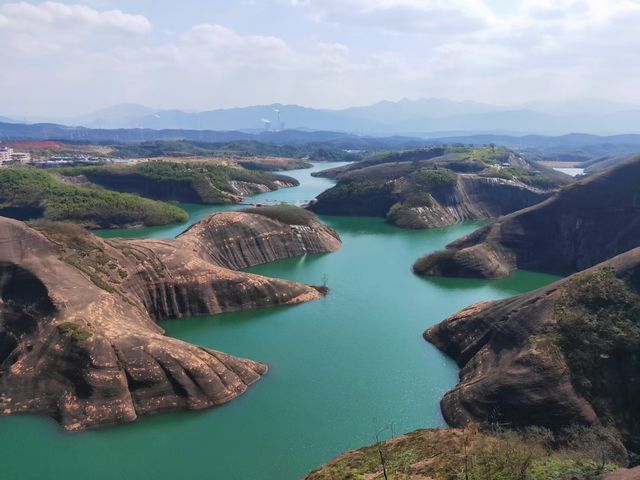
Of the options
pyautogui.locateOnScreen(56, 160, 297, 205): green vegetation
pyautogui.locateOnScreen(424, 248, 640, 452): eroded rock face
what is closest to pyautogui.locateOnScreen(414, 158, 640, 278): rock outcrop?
pyautogui.locateOnScreen(424, 248, 640, 452): eroded rock face

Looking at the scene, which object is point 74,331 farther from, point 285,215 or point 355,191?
point 355,191

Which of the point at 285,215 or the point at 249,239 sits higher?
the point at 285,215

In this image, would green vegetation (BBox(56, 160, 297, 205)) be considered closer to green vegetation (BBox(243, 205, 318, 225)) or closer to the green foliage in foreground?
the green foliage in foreground

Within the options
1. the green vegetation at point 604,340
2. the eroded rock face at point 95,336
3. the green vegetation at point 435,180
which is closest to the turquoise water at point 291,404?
the eroded rock face at point 95,336

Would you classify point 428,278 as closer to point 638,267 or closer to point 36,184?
point 638,267

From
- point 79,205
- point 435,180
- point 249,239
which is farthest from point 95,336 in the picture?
point 435,180

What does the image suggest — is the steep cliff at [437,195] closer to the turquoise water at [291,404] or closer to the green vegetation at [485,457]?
the turquoise water at [291,404]
